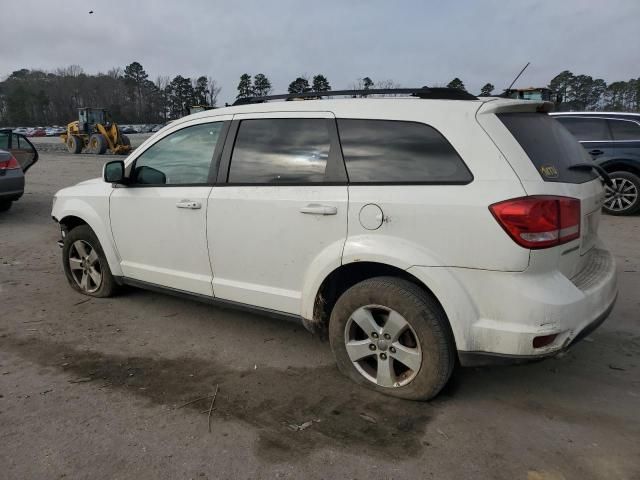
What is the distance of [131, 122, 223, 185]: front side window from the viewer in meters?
3.97

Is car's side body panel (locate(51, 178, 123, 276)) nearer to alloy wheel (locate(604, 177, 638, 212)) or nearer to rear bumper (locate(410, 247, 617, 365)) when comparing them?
rear bumper (locate(410, 247, 617, 365))

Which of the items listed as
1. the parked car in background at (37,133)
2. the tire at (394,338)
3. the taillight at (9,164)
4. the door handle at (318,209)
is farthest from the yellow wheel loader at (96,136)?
the parked car in background at (37,133)

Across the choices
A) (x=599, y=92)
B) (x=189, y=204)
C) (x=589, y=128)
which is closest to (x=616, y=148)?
(x=589, y=128)

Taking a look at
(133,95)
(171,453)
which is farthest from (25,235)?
(133,95)

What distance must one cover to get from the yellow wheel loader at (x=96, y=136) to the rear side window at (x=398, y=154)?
26.3m

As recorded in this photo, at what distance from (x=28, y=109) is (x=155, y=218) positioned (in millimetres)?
108693

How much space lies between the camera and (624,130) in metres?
8.91

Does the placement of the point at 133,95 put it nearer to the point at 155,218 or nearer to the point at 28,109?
the point at 28,109

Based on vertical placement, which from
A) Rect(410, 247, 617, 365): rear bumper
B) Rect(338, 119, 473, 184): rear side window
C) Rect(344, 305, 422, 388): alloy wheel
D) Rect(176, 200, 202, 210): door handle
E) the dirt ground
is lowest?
the dirt ground

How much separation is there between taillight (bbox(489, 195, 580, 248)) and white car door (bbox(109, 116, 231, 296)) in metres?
2.14

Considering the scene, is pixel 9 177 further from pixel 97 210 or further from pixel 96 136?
pixel 96 136

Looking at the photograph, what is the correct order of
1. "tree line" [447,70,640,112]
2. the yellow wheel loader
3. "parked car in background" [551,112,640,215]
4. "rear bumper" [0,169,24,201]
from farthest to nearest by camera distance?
1. "tree line" [447,70,640,112]
2. the yellow wheel loader
3. "rear bumper" [0,169,24,201]
4. "parked car in background" [551,112,640,215]

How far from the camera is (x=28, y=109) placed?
96188mm

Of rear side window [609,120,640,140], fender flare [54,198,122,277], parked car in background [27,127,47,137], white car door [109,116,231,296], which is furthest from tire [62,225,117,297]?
parked car in background [27,127,47,137]
